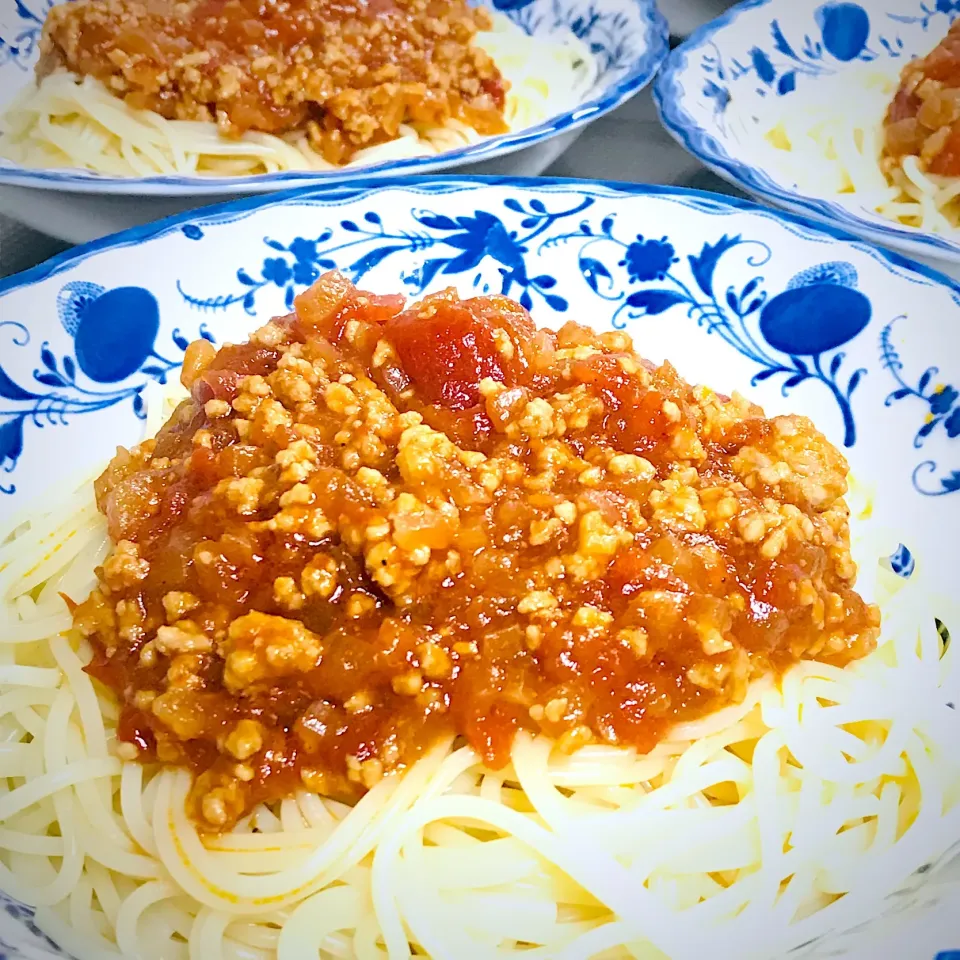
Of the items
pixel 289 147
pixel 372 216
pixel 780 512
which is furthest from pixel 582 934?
pixel 289 147

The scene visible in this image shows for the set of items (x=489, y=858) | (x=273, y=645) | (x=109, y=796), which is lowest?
(x=489, y=858)

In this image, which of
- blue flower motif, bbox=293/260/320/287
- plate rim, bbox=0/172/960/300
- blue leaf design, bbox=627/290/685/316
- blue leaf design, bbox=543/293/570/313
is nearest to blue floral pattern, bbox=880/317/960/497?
plate rim, bbox=0/172/960/300

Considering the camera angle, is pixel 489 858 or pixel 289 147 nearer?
pixel 489 858

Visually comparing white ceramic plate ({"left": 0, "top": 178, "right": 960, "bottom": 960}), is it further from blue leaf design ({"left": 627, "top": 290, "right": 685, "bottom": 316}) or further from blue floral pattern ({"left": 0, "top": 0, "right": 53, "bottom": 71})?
blue floral pattern ({"left": 0, "top": 0, "right": 53, "bottom": 71})

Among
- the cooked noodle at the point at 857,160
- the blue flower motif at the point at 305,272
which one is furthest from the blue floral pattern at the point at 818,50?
the blue flower motif at the point at 305,272

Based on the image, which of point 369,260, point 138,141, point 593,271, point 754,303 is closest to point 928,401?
point 754,303

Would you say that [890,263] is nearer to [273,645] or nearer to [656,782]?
[656,782]
